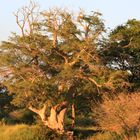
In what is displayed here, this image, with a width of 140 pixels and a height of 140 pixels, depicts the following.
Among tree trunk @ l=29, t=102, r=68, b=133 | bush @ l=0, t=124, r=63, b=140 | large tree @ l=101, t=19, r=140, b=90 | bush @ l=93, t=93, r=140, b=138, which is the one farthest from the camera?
large tree @ l=101, t=19, r=140, b=90

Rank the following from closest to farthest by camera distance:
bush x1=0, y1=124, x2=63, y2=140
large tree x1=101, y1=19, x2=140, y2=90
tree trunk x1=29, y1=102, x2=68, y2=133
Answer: bush x1=0, y1=124, x2=63, y2=140 < tree trunk x1=29, y1=102, x2=68, y2=133 < large tree x1=101, y1=19, x2=140, y2=90

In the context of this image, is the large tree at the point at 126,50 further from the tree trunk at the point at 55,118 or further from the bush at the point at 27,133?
the bush at the point at 27,133

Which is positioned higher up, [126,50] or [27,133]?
[126,50]

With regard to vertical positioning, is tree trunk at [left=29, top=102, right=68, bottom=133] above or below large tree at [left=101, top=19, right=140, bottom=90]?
below

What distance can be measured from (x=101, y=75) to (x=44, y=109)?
15.8 feet

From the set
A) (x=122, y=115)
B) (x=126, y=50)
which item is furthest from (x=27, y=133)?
(x=126, y=50)

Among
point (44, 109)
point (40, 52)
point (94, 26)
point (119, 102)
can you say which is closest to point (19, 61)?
point (40, 52)

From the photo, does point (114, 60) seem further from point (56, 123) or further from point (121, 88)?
point (56, 123)

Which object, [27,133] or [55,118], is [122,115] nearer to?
[27,133]

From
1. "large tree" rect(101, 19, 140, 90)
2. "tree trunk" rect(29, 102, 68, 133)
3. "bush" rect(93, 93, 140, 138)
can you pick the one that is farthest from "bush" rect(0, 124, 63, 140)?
"large tree" rect(101, 19, 140, 90)

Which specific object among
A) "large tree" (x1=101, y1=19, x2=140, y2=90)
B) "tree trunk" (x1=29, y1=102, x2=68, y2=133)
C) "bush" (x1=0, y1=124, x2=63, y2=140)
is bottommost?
"bush" (x1=0, y1=124, x2=63, y2=140)

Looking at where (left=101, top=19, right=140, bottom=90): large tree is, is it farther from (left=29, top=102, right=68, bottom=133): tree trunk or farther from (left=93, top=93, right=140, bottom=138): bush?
(left=93, top=93, right=140, bottom=138): bush

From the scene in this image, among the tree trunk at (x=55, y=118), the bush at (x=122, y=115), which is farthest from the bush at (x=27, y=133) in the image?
the bush at (x=122, y=115)

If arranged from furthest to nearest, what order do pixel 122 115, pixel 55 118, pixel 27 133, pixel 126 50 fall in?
pixel 126 50
pixel 55 118
pixel 27 133
pixel 122 115
